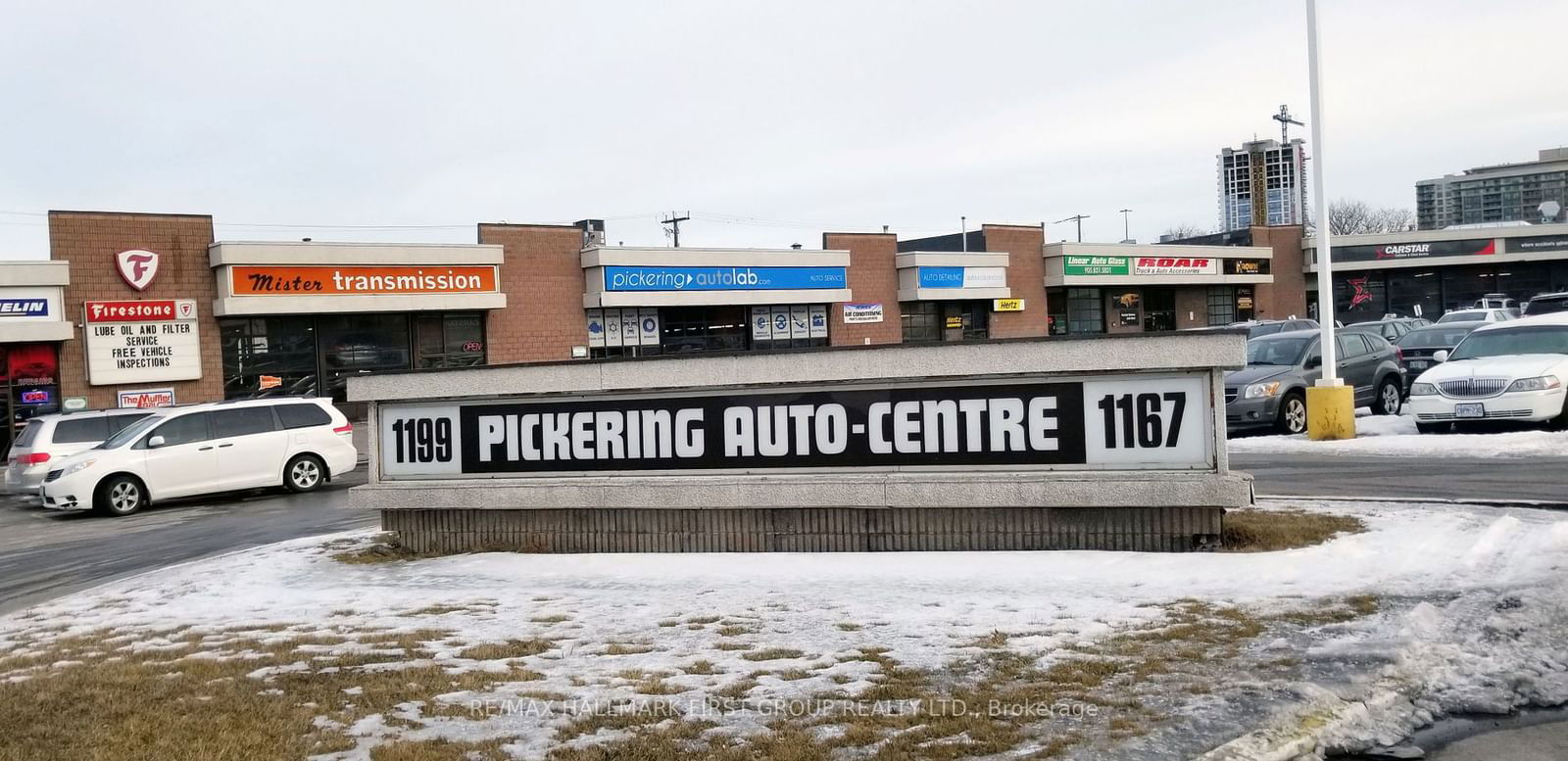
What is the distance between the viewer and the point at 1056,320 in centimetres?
4972

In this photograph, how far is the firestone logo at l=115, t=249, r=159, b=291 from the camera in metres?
30.3

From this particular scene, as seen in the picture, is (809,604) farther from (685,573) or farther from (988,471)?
(988,471)

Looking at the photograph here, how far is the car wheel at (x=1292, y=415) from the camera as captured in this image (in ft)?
62.3

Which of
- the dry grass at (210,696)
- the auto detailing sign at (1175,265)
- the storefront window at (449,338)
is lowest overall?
the dry grass at (210,696)

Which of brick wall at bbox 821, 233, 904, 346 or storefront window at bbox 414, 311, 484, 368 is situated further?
brick wall at bbox 821, 233, 904, 346

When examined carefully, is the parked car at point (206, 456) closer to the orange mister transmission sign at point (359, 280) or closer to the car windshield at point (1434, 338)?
the orange mister transmission sign at point (359, 280)

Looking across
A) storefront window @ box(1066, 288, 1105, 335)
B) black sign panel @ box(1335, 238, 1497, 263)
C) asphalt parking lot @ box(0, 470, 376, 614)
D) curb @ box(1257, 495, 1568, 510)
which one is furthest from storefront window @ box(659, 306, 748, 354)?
black sign panel @ box(1335, 238, 1497, 263)

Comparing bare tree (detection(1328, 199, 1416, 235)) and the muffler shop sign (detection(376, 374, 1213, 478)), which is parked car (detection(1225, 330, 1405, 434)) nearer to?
the muffler shop sign (detection(376, 374, 1213, 478))

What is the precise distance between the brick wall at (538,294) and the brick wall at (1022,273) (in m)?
16.9

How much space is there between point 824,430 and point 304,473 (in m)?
13.2

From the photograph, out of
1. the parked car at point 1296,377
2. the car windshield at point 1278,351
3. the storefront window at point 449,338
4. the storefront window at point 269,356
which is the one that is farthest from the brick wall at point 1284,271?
the storefront window at point 269,356

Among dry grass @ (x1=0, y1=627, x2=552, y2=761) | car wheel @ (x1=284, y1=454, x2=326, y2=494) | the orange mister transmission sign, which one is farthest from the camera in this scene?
the orange mister transmission sign

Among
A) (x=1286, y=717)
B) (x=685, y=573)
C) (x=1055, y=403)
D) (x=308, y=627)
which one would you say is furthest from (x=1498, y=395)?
(x=308, y=627)

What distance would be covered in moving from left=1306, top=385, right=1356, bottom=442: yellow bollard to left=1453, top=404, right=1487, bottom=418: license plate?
4.22ft
